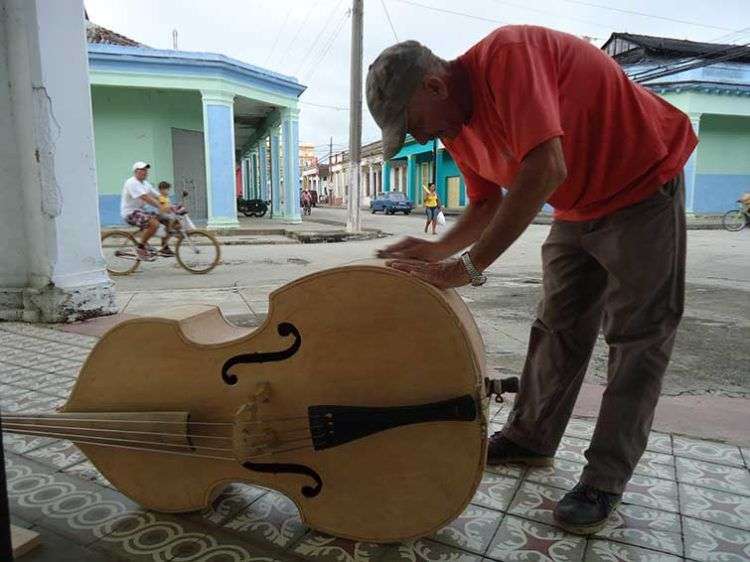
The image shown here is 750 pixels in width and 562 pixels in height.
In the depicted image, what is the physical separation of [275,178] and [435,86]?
17132mm

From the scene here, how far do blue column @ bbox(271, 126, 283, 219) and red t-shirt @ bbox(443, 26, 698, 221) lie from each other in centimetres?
1595

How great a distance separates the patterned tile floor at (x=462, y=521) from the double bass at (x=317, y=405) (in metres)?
0.10

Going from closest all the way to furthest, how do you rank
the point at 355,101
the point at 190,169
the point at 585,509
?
1. the point at 585,509
2. the point at 355,101
3. the point at 190,169

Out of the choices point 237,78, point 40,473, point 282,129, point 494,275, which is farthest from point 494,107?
point 282,129

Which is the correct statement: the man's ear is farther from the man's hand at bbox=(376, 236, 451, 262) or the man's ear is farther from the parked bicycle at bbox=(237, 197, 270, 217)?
the parked bicycle at bbox=(237, 197, 270, 217)

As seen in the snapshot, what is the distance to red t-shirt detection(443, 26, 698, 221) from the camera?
1.32 m

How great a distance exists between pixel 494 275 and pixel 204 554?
19.5 feet

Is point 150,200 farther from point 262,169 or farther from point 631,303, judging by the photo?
point 262,169

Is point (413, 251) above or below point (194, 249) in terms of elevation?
above

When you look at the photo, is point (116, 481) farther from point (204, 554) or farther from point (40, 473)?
point (40, 473)

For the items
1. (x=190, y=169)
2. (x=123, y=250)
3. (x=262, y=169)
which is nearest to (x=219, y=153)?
(x=190, y=169)

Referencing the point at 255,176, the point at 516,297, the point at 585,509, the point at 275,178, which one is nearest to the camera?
the point at 585,509

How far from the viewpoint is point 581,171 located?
1.53 metres

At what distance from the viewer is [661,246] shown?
152 cm
